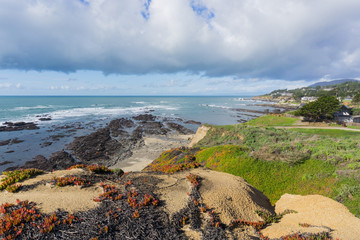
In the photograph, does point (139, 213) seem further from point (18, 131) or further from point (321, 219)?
point (18, 131)

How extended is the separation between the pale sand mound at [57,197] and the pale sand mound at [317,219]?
27.6ft

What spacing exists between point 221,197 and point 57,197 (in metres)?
8.34

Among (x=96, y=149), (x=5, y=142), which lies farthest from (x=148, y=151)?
(x=5, y=142)

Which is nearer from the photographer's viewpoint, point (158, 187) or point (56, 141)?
point (158, 187)

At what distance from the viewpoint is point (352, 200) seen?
9953 millimetres

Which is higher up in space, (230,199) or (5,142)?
(230,199)

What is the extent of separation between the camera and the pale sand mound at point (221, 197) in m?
8.35

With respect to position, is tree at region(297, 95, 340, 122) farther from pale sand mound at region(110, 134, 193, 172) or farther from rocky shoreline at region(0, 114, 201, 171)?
rocky shoreline at region(0, 114, 201, 171)

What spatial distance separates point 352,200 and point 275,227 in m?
6.12

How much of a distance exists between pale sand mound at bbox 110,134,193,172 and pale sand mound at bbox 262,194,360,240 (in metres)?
21.2

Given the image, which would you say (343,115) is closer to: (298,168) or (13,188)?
(298,168)

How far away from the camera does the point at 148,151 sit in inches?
1391

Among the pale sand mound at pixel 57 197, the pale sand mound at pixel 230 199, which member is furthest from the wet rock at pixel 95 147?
the pale sand mound at pixel 230 199

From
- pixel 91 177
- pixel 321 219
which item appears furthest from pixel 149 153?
pixel 321 219
